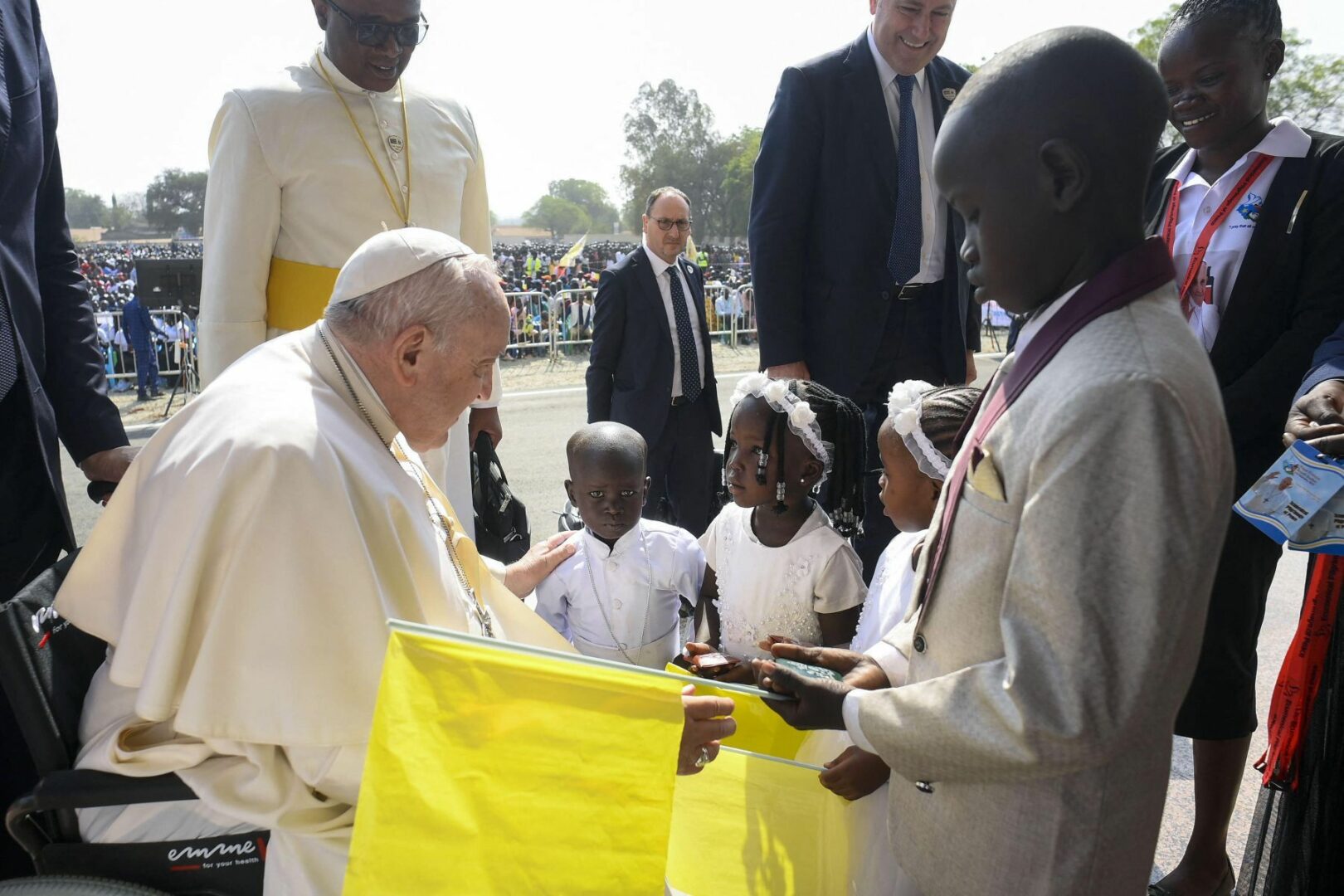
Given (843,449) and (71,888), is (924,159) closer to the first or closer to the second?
(843,449)

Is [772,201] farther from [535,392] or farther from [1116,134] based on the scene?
[535,392]

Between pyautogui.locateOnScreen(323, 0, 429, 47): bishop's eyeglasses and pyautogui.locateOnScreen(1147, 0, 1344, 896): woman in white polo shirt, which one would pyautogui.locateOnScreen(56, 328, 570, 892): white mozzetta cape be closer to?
pyautogui.locateOnScreen(323, 0, 429, 47): bishop's eyeglasses

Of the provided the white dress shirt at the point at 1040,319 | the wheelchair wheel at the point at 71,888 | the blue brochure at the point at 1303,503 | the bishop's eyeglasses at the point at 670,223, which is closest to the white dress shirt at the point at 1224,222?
the blue brochure at the point at 1303,503

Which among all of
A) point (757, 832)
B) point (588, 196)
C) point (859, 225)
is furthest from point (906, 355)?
point (588, 196)

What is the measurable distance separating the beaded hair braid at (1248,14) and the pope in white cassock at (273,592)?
2.05 metres

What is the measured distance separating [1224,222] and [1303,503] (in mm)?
1035

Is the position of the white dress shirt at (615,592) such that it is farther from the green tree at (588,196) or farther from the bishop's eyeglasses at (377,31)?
the green tree at (588,196)

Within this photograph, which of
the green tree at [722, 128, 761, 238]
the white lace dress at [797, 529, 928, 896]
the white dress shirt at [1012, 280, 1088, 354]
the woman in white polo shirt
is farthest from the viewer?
the green tree at [722, 128, 761, 238]

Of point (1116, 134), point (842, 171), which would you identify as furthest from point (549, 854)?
point (842, 171)

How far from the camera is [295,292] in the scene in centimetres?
344

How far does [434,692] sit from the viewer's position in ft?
5.59

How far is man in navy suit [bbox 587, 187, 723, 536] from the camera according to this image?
5.70 m

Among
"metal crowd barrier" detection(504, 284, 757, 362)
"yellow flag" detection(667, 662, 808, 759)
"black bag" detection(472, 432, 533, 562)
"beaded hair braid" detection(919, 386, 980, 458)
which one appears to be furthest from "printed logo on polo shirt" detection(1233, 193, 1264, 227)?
"metal crowd barrier" detection(504, 284, 757, 362)

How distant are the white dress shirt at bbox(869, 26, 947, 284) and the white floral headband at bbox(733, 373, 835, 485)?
0.77 meters
